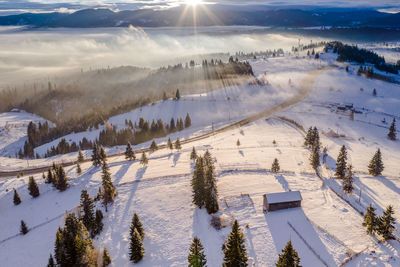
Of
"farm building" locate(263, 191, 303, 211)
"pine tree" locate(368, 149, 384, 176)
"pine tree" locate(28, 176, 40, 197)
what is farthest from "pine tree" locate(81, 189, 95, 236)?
"pine tree" locate(368, 149, 384, 176)

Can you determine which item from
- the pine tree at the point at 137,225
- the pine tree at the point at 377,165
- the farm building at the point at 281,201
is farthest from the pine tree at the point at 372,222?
the pine tree at the point at 137,225

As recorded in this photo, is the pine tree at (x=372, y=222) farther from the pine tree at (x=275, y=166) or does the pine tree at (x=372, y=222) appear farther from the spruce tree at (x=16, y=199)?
the spruce tree at (x=16, y=199)

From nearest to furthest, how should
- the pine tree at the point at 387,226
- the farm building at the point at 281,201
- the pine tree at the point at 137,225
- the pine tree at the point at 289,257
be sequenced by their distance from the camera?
the pine tree at the point at 289,257 → the pine tree at the point at 387,226 → the pine tree at the point at 137,225 → the farm building at the point at 281,201

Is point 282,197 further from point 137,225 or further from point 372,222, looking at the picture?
point 137,225

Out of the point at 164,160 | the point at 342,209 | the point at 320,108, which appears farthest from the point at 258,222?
the point at 320,108

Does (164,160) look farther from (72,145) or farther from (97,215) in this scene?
(72,145)

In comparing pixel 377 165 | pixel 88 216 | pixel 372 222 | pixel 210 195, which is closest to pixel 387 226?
pixel 372 222

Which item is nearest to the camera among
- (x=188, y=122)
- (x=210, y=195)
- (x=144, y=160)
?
(x=210, y=195)

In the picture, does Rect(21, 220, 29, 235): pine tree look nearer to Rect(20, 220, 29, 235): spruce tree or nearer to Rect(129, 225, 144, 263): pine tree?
Rect(20, 220, 29, 235): spruce tree
